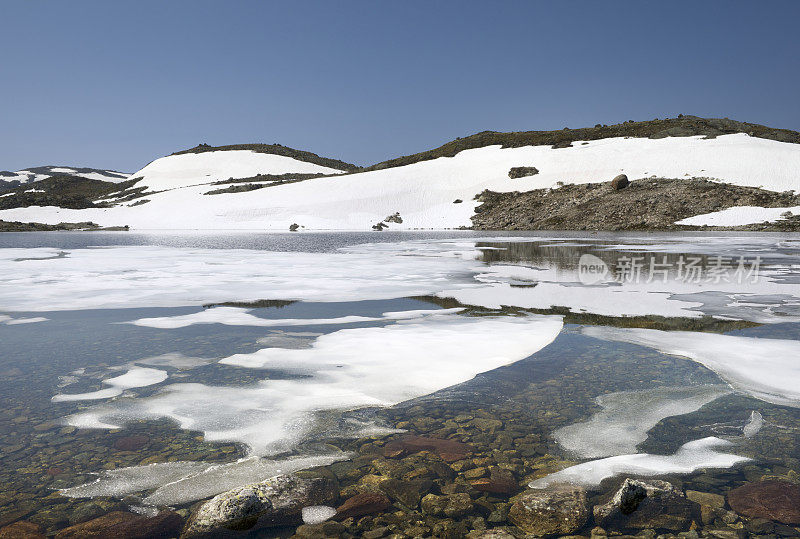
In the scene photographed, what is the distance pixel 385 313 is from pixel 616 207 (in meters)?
37.1

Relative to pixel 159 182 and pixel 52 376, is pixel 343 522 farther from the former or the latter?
pixel 159 182

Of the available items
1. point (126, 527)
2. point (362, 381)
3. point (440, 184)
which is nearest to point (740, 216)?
point (440, 184)

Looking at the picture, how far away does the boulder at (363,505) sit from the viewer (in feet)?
9.30

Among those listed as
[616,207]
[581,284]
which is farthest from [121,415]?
[616,207]

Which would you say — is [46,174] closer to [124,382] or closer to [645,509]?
[124,382]

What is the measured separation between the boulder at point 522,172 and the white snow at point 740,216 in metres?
18.8

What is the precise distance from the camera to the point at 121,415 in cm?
414

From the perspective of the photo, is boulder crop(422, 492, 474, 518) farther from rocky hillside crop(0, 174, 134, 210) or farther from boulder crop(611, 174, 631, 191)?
rocky hillside crop(0, 174, 134, 210)

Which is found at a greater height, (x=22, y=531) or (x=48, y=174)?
(x=48, y=174)

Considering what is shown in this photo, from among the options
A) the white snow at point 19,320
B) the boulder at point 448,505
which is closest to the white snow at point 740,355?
the boulder at point 448,505

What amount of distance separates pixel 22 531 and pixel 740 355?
6.23 m

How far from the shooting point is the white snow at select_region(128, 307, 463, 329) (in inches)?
295

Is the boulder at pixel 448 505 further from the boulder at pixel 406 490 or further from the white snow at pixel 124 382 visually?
the white snow at pixel 124 382

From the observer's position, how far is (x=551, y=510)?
2.81 m
